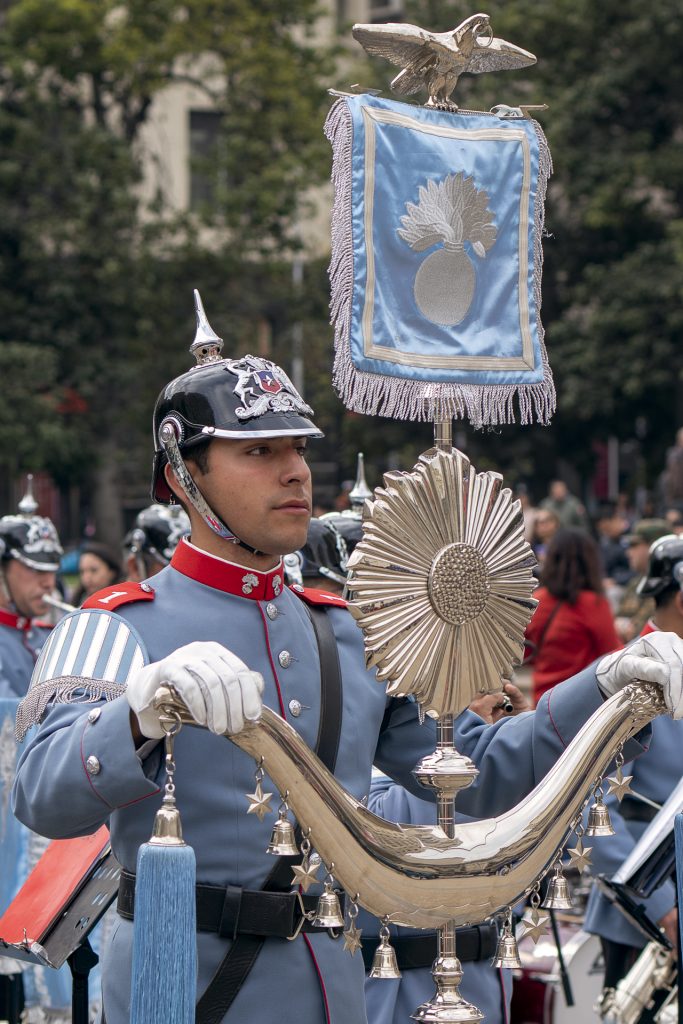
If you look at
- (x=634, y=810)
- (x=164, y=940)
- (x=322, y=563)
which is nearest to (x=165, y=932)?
(x=164, y=940)

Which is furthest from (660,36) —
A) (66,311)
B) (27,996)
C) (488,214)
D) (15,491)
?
(488,214)

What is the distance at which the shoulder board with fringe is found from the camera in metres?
2.89

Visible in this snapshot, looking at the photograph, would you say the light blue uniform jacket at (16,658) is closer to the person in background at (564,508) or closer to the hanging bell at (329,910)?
the hanging bell at (329,910)

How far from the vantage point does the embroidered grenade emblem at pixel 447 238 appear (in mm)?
2984

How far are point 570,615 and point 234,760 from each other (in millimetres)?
5800

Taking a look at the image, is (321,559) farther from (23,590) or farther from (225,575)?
(23,590)

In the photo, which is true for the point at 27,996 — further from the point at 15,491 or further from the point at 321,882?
the point at 15,491

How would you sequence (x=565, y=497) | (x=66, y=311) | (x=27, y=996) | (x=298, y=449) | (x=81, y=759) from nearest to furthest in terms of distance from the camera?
(x=81, y=759)
(x=298, y=449)
(x=27, y=996)
(x=565, y=497)
(x=66, y=311)

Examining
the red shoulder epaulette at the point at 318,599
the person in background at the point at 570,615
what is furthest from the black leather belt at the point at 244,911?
the person in background at the point at 570,615

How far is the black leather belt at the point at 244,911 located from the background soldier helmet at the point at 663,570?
9.34 ft

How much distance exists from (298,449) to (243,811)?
0.69 meters

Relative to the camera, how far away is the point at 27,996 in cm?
591

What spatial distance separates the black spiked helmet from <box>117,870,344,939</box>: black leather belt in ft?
2.67

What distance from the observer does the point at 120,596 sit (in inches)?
120
